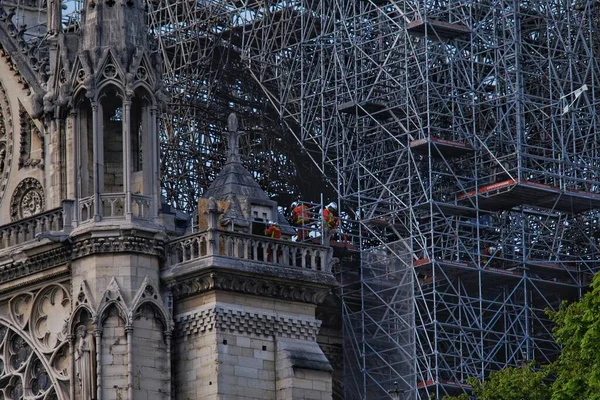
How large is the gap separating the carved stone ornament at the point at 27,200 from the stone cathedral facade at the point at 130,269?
0.08 meters

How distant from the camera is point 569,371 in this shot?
2324 inches

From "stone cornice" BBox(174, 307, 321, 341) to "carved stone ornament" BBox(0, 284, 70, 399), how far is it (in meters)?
2.77

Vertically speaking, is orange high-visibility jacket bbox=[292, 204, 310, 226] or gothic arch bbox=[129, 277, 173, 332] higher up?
orange high-visibility jacket bbox=[292, 204, 310, 226]

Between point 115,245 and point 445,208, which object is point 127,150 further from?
point 445,208

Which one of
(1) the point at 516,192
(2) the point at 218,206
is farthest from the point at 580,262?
(2) the point at 218,206

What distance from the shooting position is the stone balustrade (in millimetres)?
62406

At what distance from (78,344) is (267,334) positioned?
424 cm

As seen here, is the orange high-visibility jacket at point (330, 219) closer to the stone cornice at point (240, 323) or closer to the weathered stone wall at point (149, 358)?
the stone cornice at point (240, 323)

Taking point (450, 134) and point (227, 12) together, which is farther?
point (227, 12)

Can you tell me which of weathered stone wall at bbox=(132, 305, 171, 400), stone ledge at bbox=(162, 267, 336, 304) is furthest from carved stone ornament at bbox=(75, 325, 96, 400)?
stone ledge at bbox=(162, 267, 336, 304)

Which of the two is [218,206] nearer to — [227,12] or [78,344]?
[78,344]

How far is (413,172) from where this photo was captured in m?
68.3

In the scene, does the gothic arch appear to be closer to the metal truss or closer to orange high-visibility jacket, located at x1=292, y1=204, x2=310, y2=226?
orange high-visibility jacket, located at x1=292, y1=204, x2=310, y2=226

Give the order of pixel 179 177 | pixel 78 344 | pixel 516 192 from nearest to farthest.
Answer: pixel 78 344, pixel 516 192, pixel 179 177
